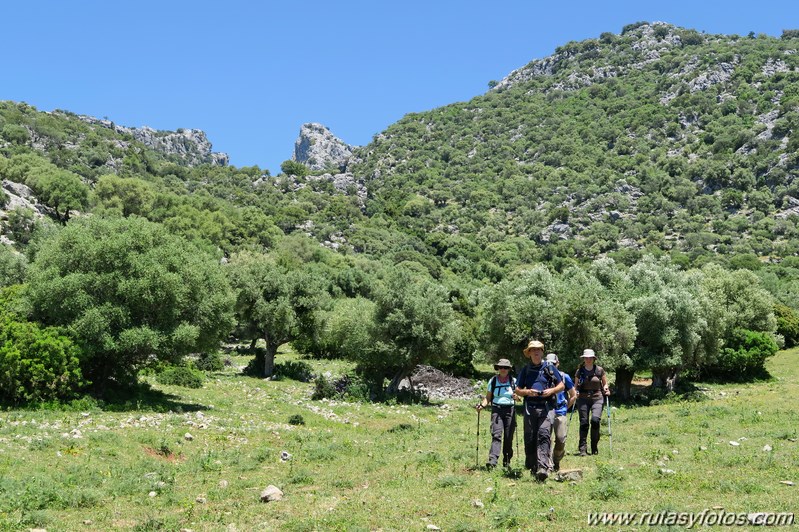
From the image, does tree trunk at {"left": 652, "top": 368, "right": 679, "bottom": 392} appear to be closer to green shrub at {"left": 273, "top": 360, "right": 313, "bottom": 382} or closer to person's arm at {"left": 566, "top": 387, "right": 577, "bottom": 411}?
green shrub at {"left": 273, "top": 360, "right": 313, "bottom": 382}

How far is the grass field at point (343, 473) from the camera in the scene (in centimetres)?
995

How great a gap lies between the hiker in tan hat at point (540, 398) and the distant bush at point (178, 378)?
84.6 ft

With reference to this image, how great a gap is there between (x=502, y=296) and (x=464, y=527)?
2602cm

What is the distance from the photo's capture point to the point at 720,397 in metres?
33.7

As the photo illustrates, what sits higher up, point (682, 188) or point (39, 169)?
point (682, 188)

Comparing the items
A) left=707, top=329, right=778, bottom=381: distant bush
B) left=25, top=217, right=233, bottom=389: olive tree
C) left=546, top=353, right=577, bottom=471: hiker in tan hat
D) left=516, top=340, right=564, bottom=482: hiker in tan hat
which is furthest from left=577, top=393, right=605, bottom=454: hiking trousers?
left=707, top=329, right=778, bottom=381: distant bush

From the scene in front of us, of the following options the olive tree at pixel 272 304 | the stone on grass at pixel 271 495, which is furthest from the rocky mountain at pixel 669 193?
the stone on grass at pixel 271 495

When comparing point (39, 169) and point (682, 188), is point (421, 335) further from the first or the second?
point (682, 188)

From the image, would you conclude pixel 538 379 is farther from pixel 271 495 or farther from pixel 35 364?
pixel 35 364

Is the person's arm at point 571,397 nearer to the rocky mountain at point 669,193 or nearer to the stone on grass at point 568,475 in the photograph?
the stone on grass at point 568,475

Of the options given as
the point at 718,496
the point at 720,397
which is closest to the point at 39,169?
the point at 720,397

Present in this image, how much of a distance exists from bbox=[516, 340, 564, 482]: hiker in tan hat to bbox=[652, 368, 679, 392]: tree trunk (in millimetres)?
27927

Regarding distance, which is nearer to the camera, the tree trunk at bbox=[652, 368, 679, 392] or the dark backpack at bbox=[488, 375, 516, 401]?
the dark backpack at bbox=[488, 375, 516, 401]

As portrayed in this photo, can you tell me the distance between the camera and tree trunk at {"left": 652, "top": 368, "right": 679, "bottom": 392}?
36.4m
